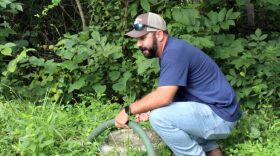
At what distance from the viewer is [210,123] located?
12.0 feet

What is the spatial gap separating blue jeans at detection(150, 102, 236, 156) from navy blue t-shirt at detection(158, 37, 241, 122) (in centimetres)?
8

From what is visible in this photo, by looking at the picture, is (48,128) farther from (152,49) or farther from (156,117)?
(152,49)

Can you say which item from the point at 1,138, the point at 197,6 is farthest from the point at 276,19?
the point at 1,138

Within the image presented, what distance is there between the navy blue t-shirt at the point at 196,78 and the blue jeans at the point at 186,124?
0.08 metres

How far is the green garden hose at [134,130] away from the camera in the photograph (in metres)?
3.68

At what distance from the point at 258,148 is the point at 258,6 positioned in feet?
11.2

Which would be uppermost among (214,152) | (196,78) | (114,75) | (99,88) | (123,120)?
(196,78)

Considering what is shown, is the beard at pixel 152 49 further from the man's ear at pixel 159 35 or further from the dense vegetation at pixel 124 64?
the dense vegetation at pixel 124 64

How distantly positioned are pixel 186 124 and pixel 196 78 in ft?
1.24

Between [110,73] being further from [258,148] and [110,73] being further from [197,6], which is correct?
[258,148]

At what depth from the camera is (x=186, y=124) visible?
11.8ft

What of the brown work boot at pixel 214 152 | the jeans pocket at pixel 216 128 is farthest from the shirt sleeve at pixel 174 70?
the brown work boot at pixel 214 152

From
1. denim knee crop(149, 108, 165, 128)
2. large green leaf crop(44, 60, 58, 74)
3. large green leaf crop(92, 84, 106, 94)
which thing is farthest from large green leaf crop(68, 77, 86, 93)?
denim knee crop(149, 108, 165, 128)

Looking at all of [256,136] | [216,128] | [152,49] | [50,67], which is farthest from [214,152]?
[50,67]
